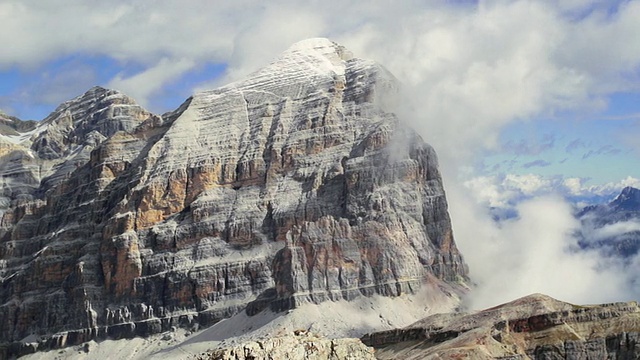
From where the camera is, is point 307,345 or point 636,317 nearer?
point 307,345

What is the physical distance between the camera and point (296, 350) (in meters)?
104

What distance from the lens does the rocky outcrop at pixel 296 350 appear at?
101m

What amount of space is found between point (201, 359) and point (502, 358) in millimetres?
81109

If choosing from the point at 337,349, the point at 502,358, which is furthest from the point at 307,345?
the point at 502,358

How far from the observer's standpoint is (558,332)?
18562 cm

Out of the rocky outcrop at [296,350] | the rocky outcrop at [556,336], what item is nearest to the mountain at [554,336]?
the rocky outcrop at [556,336]

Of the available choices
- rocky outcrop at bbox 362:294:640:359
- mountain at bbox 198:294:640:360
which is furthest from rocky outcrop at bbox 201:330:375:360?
rocky outcrop at bbox 362:294:640:359

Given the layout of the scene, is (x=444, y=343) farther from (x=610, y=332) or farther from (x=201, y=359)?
(x=201, y=359)

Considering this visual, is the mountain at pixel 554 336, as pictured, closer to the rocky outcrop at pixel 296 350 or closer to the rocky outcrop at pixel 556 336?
the rocky outcrop at pixel 556 336

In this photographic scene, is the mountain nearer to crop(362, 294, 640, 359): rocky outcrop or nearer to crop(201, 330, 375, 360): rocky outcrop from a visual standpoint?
crop(362, 294, 640, 359): rocky outcrop

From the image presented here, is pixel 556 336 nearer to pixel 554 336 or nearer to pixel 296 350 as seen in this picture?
pixel 554 336

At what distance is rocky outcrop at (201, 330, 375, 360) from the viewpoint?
333 feet

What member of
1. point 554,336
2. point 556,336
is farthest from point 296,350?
point 554,336

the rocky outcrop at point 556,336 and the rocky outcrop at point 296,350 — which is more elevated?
the rocky outcrop at point 556,336
